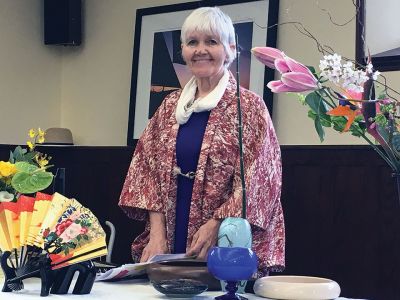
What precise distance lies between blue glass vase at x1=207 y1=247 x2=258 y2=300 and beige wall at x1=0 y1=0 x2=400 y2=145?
3393mm

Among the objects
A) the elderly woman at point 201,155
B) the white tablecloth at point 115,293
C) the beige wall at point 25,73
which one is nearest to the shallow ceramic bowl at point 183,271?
the white tablecloth at point 115,293

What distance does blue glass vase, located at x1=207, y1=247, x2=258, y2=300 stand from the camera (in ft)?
5.23

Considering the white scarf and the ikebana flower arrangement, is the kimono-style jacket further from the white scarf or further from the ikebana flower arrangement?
the ikebana flower arrangement

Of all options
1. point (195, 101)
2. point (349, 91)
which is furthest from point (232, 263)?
point (195, 101)

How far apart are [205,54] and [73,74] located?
307 cm

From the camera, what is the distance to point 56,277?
181 centimetres

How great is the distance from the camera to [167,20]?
4875mm

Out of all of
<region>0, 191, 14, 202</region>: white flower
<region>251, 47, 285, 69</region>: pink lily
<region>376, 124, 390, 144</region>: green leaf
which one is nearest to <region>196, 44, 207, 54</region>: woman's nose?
<region>0, 191, 14, 202</region>: white flower

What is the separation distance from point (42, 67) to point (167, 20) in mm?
1004

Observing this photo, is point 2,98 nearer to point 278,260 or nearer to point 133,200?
point 133,200

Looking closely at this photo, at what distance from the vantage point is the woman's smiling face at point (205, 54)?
248 cm

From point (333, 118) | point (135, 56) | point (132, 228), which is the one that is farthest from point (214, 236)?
point (135, 56)

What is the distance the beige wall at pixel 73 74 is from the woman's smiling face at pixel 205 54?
2.40 m

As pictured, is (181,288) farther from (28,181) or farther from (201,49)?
(201,49)
